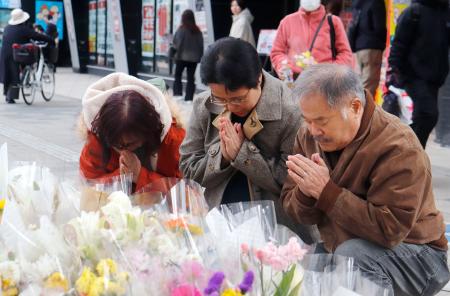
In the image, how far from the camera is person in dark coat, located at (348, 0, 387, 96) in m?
7.93

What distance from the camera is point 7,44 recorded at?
12500mm

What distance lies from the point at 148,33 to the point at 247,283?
1632 cm

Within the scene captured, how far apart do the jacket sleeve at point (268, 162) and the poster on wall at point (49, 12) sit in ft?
69.6

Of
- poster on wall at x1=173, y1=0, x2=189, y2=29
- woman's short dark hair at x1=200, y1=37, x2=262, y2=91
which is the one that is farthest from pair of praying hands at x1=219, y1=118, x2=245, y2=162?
poster on wall at x1=173, y1=0, x2=189, y2=29

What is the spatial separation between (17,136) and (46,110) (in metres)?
3.12

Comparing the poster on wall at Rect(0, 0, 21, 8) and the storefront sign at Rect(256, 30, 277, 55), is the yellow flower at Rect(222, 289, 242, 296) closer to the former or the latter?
the storefront sign at Rect(256, 30, 277, 55)

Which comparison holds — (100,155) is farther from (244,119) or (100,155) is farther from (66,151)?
(66,151)

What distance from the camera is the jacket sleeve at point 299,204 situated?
107 inches

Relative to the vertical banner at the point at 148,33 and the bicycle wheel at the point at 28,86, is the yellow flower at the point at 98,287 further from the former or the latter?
the vertical banner at the point at 148,33

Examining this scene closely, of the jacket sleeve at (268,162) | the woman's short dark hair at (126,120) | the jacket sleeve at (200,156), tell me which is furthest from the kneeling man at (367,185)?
the woman's short dark hair at (126,120)

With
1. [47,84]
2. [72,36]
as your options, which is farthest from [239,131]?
[72,36]

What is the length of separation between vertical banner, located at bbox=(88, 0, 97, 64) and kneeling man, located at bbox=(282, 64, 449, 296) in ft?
61.8

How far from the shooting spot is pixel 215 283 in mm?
1683

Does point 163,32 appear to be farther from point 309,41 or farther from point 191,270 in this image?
point 191,270
